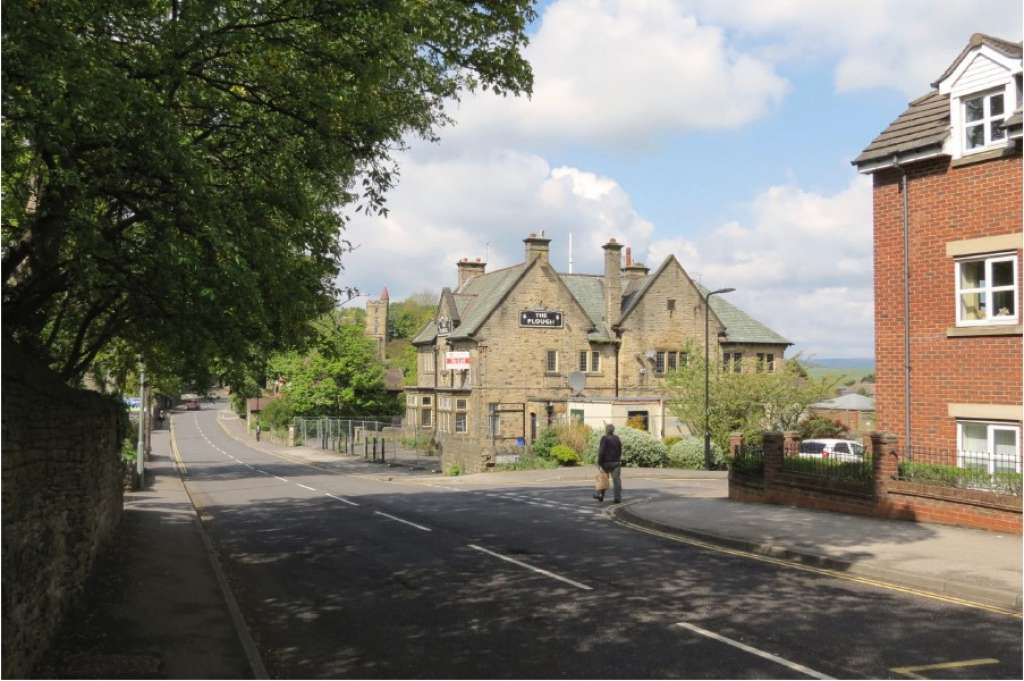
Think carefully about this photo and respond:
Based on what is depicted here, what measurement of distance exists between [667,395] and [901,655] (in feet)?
135

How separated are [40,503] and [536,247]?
141ft

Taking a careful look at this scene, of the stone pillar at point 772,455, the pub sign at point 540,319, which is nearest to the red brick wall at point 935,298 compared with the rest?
the stone pillar at point 772,455

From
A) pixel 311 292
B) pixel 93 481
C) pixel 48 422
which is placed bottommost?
pixel 93 481

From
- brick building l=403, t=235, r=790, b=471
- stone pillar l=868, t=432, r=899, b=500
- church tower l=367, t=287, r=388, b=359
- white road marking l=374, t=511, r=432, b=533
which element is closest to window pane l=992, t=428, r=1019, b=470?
stone pillar l=868, t=432, r=899, b=500

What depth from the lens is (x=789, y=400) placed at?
35.2 meters

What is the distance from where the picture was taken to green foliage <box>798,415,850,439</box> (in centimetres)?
3966

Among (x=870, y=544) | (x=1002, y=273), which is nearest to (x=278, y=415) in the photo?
(x=1002, y=273)

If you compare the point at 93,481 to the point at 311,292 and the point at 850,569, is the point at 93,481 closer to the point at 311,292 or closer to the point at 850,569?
the point at 311,292

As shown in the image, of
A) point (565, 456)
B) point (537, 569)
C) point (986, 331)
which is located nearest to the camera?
point (537, 569)

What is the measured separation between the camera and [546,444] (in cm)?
3962

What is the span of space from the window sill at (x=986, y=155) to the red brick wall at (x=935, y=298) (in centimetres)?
11

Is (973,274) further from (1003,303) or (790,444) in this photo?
(790,444)

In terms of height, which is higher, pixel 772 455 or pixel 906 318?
pixel 906 318

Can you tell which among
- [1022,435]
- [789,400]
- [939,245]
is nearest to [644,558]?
[1022,435]
